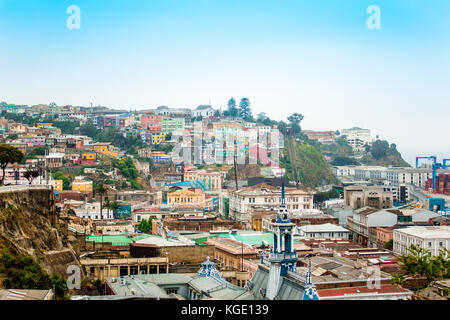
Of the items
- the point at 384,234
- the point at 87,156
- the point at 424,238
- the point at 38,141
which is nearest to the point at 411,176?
the point at 87,156

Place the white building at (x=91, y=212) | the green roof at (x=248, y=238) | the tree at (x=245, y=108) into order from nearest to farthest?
the green roof at (x=248, y=238) < the white building at (x=91, y=212) < the tree at (x=245, y=108)

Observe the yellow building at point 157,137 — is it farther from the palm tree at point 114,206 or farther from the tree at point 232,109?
the palm tree at point 114,206

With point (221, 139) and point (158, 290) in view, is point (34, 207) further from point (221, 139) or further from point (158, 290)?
point (221, 139)

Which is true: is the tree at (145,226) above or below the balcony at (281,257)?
below

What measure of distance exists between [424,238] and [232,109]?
172ft

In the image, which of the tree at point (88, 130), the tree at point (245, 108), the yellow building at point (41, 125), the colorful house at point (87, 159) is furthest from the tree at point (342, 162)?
the colorful house at point (87, 159)

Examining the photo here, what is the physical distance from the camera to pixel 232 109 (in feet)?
265

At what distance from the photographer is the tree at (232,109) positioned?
80000mm

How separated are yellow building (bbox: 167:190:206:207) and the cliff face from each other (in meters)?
26.9

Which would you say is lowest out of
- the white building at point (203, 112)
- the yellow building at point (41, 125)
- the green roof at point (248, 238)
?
the green roof at point (248, 238)

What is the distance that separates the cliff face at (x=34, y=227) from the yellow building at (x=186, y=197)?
88.3 ft

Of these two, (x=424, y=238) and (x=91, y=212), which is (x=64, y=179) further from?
(x=424, y=238)
